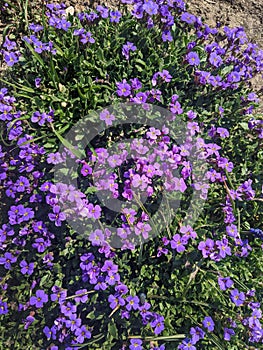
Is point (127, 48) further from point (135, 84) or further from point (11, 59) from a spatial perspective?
point (11, 59)

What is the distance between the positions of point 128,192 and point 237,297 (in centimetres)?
118

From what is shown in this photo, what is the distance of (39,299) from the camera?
3156mm

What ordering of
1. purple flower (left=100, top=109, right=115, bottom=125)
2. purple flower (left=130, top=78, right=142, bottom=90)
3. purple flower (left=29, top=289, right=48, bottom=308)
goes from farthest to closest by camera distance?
purple flower (left=130, top=78, right=142, bottom=90), purple flower (left=100, top=109, right=115, bottom=125), purple flower (left=29, top=289, right=48, bottom=308)

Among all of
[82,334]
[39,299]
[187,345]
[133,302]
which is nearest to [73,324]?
[82,334]

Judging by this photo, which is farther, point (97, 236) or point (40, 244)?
point (40, 244)

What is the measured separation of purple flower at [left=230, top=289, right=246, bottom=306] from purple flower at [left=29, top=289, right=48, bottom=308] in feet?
4.76

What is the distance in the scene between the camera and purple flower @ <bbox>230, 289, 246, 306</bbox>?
3107 millimetres

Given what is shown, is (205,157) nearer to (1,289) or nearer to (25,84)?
(25,84)

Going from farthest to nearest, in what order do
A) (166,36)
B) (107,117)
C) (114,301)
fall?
1. (166,36)
2. (107,117)
3. (114,301)

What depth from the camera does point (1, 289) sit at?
11.5ft

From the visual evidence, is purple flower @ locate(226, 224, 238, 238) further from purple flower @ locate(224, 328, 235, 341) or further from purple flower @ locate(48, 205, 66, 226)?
purple flower @ locate(48, 205, 66, 226)

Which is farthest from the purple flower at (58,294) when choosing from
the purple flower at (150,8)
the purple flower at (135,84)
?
the purple flower at (150,8)

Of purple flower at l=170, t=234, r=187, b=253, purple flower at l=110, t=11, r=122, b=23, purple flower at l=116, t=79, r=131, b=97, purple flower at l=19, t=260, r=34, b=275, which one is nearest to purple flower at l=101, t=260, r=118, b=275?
purple flower at l=170, t=234, r=187, b=253

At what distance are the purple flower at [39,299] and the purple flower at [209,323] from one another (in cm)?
124
